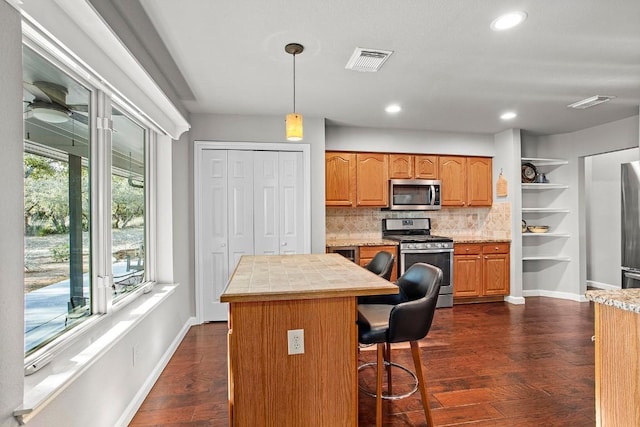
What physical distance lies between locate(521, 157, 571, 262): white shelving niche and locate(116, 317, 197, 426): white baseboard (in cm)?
470

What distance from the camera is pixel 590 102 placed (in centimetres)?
354

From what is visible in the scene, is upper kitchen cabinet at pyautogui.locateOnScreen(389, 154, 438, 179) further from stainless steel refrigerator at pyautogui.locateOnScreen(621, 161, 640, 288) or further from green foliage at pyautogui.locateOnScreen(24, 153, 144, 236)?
green foliage at pyautogui.locateOnScreen(24, 153, 144, 236)

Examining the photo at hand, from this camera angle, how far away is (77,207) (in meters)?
1.86

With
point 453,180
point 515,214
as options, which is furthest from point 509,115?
point 515,214

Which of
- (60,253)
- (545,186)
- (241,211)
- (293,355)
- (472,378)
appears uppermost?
(545,186)

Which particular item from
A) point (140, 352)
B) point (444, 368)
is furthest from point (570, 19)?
point (140, 352)

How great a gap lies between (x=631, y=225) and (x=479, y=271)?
1.85 metres

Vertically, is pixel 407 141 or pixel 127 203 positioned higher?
pixel 407 141

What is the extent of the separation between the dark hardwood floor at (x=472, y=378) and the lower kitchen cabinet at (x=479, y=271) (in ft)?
2.46

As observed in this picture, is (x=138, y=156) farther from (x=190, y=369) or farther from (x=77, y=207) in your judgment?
(x=190, y=369)

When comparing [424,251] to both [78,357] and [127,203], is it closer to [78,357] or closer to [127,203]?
[127,203]

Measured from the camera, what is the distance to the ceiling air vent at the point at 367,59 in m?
2.43

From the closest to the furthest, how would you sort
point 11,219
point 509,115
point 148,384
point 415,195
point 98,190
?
point 11,219
point 98,190
point 148,384
point 509,115
point 415,195

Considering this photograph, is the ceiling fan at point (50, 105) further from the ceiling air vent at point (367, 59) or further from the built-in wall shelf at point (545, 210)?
the built-in wall shelf at point (545, 210)
